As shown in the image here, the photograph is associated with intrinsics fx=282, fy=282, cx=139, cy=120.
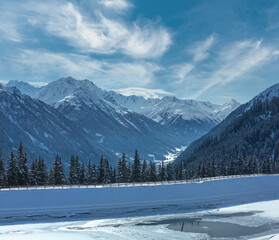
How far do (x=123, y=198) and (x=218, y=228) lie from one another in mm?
21305

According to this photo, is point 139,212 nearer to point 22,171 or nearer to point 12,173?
point 22,171

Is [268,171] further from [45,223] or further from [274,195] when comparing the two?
[45,223]

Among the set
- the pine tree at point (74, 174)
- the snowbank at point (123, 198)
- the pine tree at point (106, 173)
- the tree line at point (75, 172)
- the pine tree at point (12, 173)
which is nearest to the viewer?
the snowbank at point (123, 198)

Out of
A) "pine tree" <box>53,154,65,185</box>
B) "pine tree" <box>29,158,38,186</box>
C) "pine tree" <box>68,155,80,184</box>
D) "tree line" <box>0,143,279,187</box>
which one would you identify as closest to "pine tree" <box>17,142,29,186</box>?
"tree line" <box>0,143,279,187</box>

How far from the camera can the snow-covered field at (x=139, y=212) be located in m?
36.4

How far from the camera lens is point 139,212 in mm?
48906

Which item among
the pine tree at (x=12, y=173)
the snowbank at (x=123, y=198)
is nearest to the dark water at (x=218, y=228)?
the snowbank at (x=123, y=198)

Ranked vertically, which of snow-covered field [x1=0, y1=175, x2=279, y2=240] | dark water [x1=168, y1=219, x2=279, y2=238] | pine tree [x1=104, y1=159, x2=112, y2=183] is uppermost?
pine tree [x1=104, y1=159, x2=112, y2=183]

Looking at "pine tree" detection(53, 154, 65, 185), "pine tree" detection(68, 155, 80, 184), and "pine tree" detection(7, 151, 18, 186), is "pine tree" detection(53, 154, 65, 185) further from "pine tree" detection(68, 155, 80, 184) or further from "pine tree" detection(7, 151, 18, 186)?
"pine tree" detection(7, 151, 18, 186)

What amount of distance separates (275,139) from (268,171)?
244 feet

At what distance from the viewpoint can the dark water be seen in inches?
1382

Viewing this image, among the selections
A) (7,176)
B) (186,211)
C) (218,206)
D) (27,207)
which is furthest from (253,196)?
(7,176)

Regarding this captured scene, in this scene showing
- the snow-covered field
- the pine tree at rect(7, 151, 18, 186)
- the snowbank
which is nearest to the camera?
the snow-covered field

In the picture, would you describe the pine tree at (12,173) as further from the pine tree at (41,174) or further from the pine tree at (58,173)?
the pine tree at (58,173)
